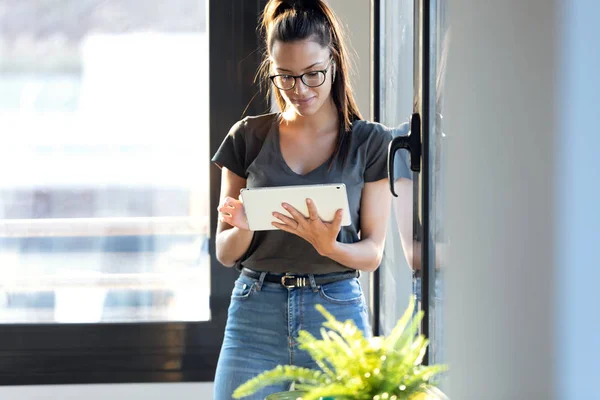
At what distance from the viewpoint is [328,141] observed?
1756 mm

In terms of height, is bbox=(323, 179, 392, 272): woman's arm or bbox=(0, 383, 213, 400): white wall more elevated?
bbox=(323, 179, 392, 272): woman's arm

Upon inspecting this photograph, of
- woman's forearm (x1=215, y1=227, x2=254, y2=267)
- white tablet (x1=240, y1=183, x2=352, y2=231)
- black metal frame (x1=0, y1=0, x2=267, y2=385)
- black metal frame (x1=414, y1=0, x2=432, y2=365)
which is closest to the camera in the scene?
black metal frame (x1=414, y1=0, x2=432, y2=365)

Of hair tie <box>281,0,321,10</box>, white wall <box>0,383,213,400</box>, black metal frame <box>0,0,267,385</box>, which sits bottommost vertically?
white wall <box>0,383,213,400</box>

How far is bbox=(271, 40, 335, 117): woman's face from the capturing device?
5.58 feet

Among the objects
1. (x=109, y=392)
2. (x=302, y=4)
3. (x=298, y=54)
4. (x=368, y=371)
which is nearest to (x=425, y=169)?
(x=298, y=54)

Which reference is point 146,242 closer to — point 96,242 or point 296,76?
point 96,242

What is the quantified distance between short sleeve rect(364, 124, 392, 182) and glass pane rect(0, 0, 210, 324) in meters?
1.24

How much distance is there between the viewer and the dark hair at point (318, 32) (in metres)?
1.71

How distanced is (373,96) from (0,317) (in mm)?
1533

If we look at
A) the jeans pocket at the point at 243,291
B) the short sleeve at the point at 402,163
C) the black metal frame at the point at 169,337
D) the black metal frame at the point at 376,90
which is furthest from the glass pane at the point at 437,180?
the black metal frame at the point at 169,337

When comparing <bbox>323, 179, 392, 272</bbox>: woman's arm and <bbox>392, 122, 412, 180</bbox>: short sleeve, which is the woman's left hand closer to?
<bbox>323, 179, 392, 272</bbox>: woman's arm

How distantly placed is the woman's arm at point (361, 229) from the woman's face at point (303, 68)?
210mm

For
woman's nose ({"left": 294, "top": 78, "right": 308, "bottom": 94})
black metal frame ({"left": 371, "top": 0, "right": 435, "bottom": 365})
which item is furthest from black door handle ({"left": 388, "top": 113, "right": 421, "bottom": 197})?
woman's nose ({"left": 294, "top": 78, "right": 308, "bottom": 94})

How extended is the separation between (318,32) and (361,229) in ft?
1.40
